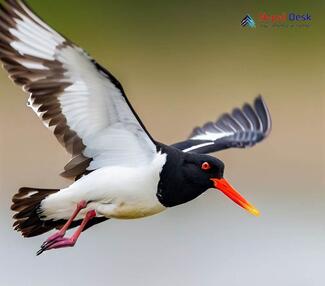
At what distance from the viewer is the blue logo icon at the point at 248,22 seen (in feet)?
23.5

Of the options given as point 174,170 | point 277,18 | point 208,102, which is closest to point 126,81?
point 208,102

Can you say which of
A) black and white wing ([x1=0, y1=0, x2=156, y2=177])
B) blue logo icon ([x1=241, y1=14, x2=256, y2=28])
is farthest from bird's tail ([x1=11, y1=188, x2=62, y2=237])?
blue logo icon ([x1=241, y1=14, x2=256, y2=28])

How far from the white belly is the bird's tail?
0.25 feet

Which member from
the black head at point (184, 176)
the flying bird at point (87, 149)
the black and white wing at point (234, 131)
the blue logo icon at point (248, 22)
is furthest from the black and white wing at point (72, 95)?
the blue logo icon at point (248, 22)

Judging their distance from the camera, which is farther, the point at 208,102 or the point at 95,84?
the point at 208,102

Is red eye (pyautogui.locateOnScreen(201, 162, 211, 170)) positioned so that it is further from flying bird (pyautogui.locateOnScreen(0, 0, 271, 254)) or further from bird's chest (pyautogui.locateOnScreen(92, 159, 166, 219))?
bird's chest (pyautogui.locateOnScreen(92, 159, 166, 219))

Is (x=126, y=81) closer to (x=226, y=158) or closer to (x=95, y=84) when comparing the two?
(x=226, y=158)

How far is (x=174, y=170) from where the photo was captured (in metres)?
4.49

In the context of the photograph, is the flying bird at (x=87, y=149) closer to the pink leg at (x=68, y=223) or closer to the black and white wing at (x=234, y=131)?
the pink leg at (x=68, y=223)

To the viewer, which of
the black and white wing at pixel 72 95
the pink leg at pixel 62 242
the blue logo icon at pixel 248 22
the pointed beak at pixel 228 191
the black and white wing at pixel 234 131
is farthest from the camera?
the blue logo icon at pixel 248 22

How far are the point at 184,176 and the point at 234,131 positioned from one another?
1271 millimetres

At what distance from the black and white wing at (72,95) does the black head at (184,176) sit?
110 millimetres

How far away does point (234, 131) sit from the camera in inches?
226

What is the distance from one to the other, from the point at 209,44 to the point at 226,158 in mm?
873
